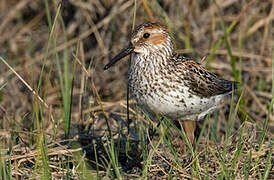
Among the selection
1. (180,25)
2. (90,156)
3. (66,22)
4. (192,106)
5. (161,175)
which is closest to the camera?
(161,175)

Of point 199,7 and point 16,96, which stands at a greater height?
point 199,7

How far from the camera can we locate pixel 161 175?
13.5ft

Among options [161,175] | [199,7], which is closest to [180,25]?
[199,7]

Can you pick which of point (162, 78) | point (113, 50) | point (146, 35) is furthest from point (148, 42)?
Result: point (113, 50)

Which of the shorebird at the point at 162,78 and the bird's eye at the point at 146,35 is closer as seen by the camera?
the shorebird at the point at 162,78

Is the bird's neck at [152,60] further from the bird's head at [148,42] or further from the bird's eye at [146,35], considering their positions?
the bird's eye at [146,35]

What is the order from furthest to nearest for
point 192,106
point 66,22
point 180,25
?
point 66,22 < point 180,25 < point 192,106

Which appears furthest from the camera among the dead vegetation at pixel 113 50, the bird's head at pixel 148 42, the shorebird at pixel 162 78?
the dead vegetation at pixel 113 50

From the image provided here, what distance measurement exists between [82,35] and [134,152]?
3098 millimetres

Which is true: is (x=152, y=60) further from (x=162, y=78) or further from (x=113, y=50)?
(x=113, y=50)

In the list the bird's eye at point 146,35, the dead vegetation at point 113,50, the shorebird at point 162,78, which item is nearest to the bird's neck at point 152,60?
the shorebird at point 162,78

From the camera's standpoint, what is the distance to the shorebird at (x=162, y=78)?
166 inches

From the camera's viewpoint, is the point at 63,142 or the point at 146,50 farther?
the point at 63,142

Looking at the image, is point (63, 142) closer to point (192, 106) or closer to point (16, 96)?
point (192, 106)
